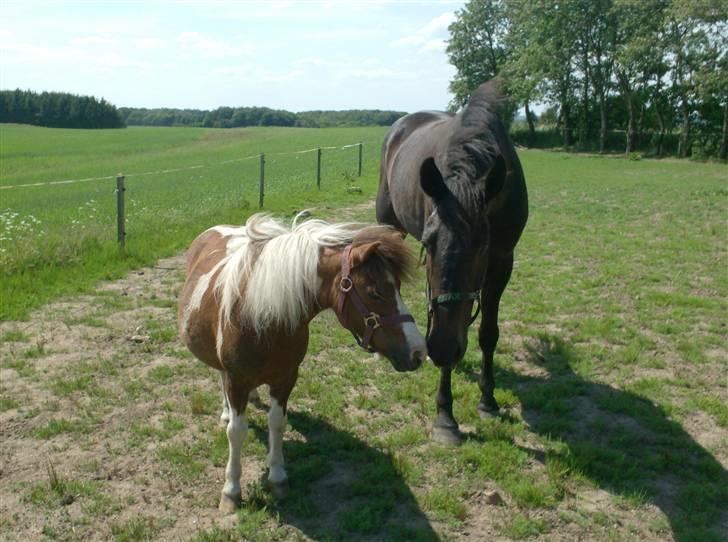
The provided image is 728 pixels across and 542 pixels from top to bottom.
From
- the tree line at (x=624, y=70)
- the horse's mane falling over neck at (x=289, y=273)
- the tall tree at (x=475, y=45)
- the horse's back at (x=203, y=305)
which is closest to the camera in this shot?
the horse's mane falling over neck at (x=289, y=273)

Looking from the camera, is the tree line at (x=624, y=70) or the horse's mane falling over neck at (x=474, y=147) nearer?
the horse's mane falling over neck at (x=474, y=147)

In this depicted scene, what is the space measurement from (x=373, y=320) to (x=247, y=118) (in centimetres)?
10738

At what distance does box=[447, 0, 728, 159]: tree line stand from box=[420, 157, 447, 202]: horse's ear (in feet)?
87.9

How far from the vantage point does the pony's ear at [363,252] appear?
2656 mm

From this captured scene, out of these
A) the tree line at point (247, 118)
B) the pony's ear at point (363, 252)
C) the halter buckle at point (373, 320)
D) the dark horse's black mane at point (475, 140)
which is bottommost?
the halter buckle at point (373, 320)

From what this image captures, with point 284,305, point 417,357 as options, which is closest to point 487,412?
point 417,357

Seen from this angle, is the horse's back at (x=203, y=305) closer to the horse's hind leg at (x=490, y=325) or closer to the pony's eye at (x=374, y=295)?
the pony's eye at (x=374, y=295)

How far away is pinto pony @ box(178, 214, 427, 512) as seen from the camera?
2.68 metres

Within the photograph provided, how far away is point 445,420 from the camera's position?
13.0 feet

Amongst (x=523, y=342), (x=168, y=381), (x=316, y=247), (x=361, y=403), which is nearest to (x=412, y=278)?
(x=316, y=247)

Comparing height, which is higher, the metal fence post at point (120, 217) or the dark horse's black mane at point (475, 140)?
the dark horse's black mane at point (475, 140)

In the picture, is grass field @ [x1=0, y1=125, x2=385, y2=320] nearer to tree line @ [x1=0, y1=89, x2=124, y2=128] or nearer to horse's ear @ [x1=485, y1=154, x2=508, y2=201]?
horse's ear @ [x1=485, y1=154, x2=508, y2=201]

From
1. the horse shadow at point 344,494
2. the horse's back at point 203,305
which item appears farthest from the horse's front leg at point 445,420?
the horse's back at point 203,305

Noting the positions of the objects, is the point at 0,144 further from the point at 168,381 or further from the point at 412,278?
the point at 412,278
